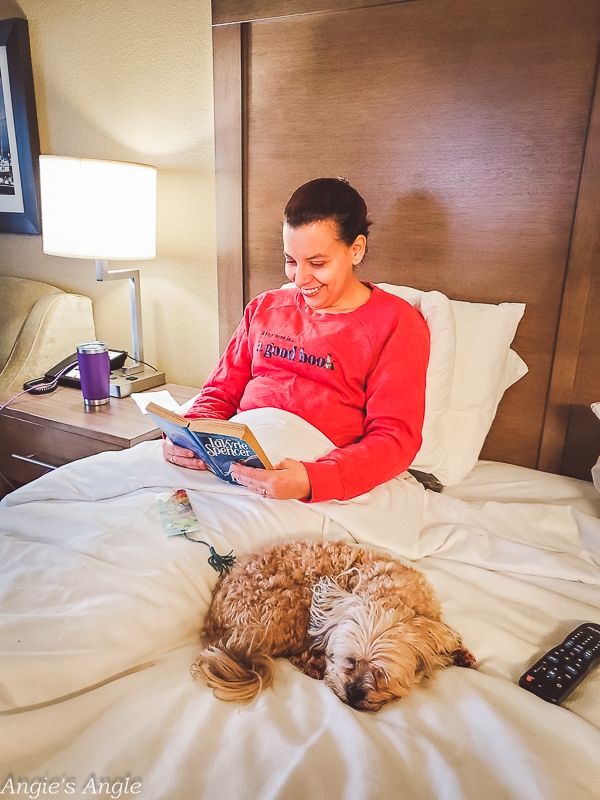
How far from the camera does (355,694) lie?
789 millimetres

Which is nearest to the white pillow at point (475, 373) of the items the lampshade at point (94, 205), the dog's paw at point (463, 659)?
the dog's paw at point (463, 659)

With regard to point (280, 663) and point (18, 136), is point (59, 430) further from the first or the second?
point (18, 136)

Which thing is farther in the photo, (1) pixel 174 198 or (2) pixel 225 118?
(1) pixel 174 198

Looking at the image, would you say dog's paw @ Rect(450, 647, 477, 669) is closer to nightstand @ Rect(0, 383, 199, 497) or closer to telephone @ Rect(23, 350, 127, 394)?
nightstand @ Rect(0, 383, 199, 497)

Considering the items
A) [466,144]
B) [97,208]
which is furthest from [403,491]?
[97,208]

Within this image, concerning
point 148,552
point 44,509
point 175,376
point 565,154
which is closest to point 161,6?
point 175,376

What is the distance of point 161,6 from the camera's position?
1958 millimetres

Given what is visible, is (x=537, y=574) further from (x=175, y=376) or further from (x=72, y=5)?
(x=72, y=5)

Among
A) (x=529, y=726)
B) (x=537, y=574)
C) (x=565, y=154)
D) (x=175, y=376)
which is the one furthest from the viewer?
(x=175, y=376)

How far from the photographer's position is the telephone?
2.01 metres

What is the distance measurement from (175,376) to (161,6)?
129 cm

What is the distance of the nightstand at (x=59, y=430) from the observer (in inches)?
67.0

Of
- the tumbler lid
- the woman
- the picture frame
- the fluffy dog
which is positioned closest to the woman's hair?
the woman

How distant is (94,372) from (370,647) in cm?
134
